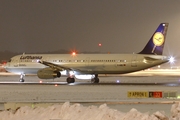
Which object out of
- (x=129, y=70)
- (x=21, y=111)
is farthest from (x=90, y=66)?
(x=21, y=111)

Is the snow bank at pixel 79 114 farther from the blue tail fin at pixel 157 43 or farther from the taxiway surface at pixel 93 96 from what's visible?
the blue tail fin at pixel 157 43

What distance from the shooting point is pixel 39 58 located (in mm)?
40875

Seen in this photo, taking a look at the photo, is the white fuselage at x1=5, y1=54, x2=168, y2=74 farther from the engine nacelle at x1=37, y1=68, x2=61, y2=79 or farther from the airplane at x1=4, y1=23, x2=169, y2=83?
the engine nacelle at x1=37, y1=68, x2=61, y2=79

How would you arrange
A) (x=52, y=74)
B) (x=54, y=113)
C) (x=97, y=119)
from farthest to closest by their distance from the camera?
1. (x=52, y=74)
2. (x=54, y=113)
3. (x=97, y=119)

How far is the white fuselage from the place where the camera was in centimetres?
3712

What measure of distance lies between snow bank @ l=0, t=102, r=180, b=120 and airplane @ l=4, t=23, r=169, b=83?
22926 millimetres

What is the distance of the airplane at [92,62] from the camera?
3716 cm

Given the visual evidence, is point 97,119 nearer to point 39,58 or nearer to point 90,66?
point 90,66

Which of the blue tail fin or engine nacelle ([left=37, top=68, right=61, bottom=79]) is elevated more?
the blue tail fin

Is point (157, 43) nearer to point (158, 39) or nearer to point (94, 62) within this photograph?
point (158, 39)

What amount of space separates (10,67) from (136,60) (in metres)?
15.0

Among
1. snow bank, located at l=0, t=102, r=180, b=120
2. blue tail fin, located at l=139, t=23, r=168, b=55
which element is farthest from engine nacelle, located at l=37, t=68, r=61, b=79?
snow bank, located at l=0, t=102, r=180, b=120

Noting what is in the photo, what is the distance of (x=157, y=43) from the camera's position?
127 feet

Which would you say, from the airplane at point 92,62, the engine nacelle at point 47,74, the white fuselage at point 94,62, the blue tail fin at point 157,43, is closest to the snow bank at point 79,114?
the engine nacelle at point 47,74
